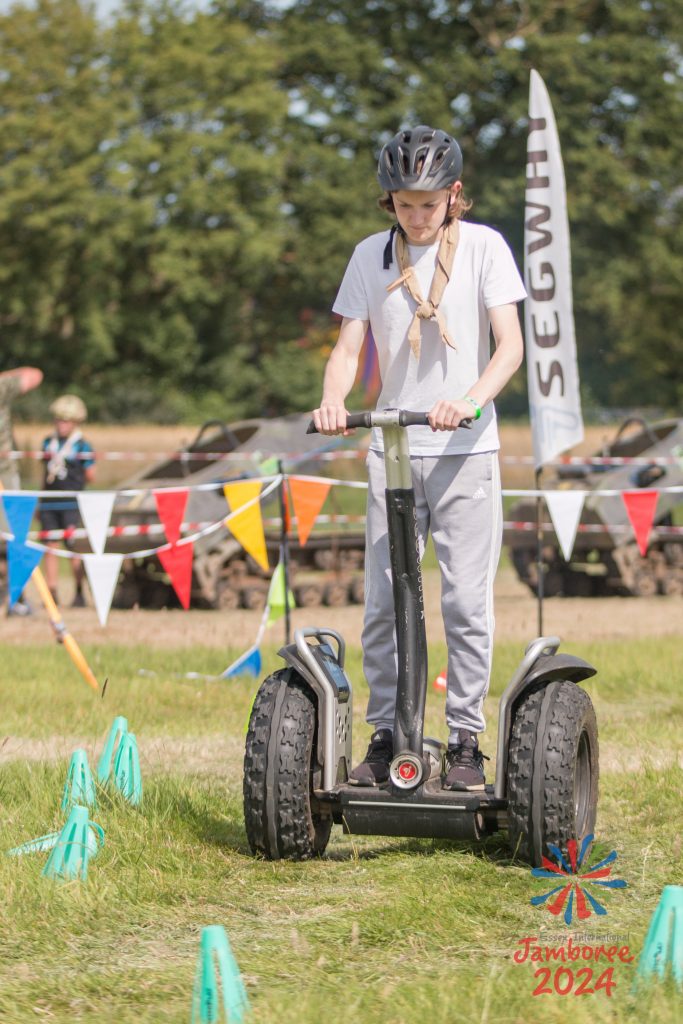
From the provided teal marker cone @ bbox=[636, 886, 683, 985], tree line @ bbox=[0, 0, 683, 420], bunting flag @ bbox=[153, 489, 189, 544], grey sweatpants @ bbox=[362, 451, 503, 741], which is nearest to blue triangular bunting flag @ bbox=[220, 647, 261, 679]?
bunting flag @ bbox=[153, 489, 189, 544]

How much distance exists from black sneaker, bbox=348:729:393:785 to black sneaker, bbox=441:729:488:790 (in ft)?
0.59

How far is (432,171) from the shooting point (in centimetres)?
461

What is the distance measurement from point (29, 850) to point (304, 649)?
3.28 ft

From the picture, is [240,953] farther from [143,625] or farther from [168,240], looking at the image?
[168,240]

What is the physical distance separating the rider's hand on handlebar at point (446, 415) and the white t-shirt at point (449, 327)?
38 cm

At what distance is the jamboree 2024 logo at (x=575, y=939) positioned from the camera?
3461 mm

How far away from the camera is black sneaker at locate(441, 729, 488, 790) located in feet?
15.3

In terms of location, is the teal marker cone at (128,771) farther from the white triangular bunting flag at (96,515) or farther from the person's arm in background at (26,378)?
the person's arm in background at (26,378)

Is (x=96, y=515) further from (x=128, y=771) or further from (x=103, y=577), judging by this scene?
(x=128, y=771)

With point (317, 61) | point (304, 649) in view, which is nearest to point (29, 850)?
point (304, 649)

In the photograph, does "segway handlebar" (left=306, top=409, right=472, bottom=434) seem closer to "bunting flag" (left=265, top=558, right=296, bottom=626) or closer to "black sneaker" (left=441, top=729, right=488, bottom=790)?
"black sneaker" (left=441, top=729, right=488, bottom=790)

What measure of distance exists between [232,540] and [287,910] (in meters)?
10.6

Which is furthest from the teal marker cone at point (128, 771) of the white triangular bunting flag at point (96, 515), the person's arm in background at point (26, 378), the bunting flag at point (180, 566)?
the person's arm in background at point (26, 378)

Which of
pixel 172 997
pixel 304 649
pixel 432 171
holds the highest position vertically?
pixel 432 171
